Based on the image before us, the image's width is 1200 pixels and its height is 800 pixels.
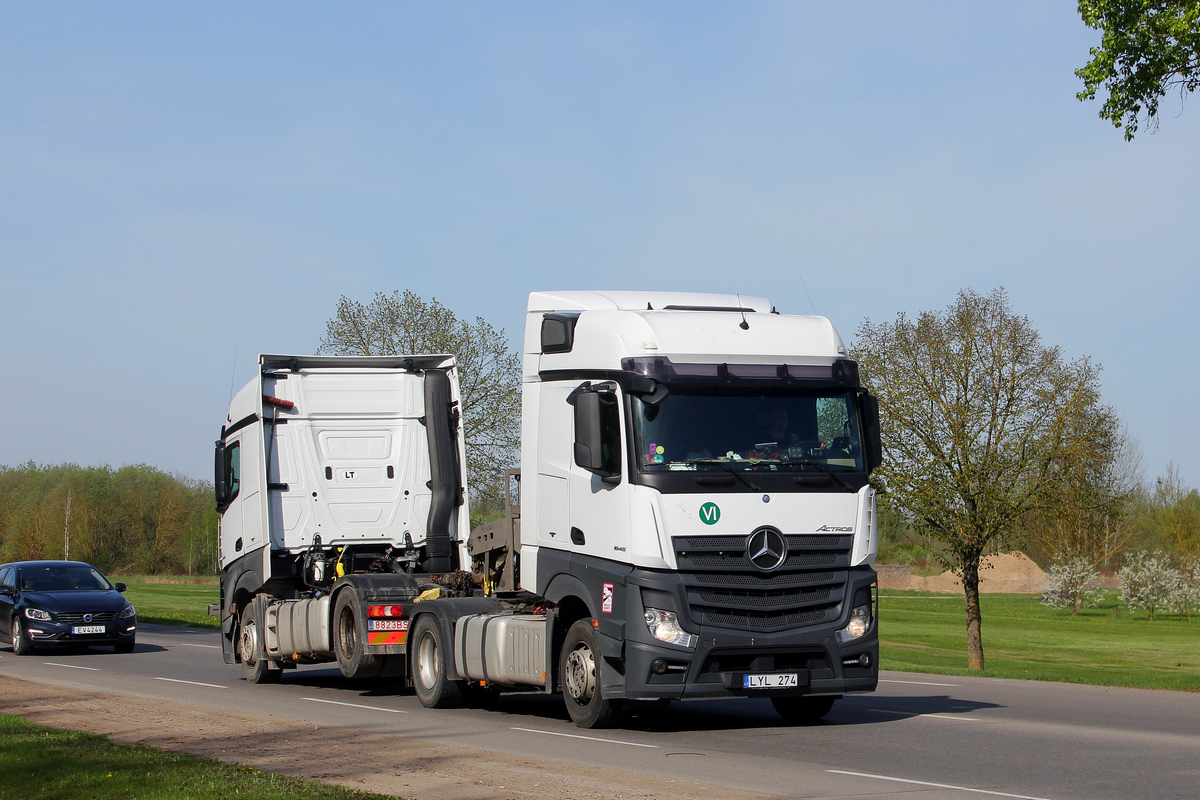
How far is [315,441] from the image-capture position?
1723 cm

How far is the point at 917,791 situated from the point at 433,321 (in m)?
38.0

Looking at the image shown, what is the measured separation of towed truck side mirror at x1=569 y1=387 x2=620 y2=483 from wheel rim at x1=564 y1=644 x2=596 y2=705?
1645mm

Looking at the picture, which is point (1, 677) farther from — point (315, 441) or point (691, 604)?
point (691, 604)

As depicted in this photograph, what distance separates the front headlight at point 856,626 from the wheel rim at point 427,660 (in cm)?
467

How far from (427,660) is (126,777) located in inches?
232

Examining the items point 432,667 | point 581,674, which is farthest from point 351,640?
point 581,674

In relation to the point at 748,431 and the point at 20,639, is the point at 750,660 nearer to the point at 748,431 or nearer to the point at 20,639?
the point at 748,431

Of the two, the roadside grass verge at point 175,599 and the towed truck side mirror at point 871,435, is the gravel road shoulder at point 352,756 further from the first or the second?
the roadside grass verge at point 175,599

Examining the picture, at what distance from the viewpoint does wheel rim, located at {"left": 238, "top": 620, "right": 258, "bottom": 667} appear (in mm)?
17953

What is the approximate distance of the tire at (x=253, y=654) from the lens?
1781cm

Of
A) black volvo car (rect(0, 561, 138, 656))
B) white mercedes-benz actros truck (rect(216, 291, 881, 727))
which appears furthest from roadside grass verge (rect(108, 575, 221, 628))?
white mercedes-benz actros truck (rect(216, 291, 881, 727))

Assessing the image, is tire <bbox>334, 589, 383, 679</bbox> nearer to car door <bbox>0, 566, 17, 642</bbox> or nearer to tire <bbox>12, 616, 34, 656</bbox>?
tire <bbox>12, 616, 34, 656</bbox>

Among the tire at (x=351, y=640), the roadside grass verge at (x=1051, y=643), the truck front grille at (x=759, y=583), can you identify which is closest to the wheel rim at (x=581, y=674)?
the truck front grille at (x=759, y=583)

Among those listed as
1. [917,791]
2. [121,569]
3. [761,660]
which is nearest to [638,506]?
[761,660]
